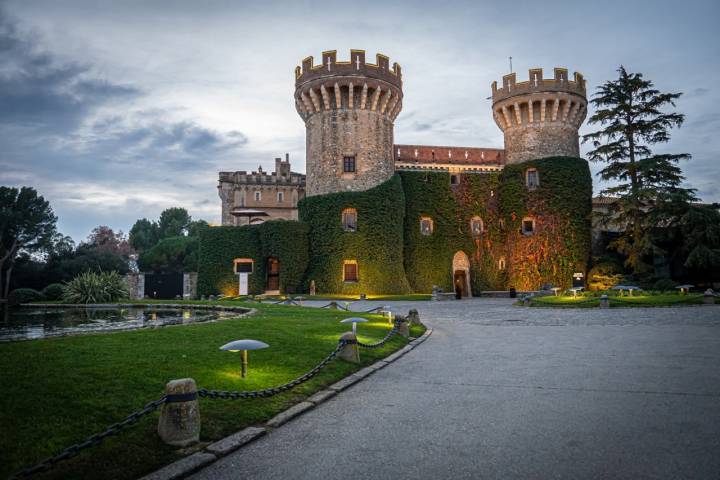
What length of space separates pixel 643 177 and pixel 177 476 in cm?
3299

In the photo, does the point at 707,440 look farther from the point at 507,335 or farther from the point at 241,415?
the point at 507,335

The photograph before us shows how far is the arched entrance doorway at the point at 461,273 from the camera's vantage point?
34594mm

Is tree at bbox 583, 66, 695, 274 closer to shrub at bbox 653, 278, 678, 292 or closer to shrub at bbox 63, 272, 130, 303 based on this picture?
shrub at bbox 653, 278, 678, 292

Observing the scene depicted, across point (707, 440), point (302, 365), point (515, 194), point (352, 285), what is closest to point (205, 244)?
point (352, 285)

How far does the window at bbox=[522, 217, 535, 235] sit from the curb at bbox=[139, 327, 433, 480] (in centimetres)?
2984

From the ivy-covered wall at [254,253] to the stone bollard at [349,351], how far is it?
22973mm

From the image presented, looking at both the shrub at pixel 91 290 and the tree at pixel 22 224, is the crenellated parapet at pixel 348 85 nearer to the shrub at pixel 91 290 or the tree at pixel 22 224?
the shrub at pixel 91 290

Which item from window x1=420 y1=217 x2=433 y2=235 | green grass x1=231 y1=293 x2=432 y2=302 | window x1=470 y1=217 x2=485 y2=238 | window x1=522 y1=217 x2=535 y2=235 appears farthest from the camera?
window x1=470 y1=217 x2=485 y2=238

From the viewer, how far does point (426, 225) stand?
3444 centimetres

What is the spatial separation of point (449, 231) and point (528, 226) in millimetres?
6049

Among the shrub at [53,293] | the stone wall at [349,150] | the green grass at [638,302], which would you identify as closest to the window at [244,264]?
the stone wall at [349,150]

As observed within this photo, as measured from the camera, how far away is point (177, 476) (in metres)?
3.42

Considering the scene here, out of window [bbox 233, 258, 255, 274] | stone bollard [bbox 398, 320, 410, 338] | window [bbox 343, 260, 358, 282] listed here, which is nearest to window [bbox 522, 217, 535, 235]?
window [bbox 343, 260, 358, 282]

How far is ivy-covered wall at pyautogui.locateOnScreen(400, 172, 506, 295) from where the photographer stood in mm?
33719
